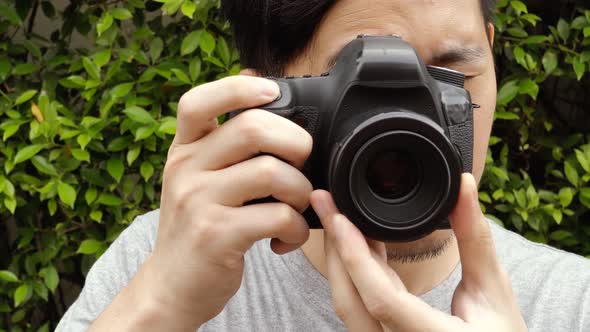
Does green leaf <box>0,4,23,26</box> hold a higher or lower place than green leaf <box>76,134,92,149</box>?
higher

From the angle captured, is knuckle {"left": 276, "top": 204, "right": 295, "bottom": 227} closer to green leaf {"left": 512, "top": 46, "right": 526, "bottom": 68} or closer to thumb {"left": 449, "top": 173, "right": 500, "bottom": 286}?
thumb {"left": 449, "top": 173, "right": 500, "bottom": 286}

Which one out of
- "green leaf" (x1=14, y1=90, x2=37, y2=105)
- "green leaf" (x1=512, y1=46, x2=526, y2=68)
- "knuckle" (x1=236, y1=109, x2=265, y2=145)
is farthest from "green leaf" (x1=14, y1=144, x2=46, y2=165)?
"green leaf" (x1=512, y1=46, x2=526, y2=68)

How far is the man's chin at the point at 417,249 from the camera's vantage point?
747 millimetres

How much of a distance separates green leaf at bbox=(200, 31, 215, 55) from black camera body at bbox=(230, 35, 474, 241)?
1.83 feet

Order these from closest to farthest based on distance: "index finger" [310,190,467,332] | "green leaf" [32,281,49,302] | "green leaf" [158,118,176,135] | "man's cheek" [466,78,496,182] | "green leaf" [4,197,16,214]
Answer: "index finger" [310,190,467,332] < "man's cheek" [466,78,496,182] < "green leaf" [158,118,176,135] < "green leaf" [4,197,16,214] < "green leaf" [32,281,49,302]

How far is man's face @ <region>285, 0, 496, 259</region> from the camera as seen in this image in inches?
29.0

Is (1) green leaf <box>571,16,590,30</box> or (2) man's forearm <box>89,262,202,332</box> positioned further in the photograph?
(1) green leaf <box>571,16,590,30</box>

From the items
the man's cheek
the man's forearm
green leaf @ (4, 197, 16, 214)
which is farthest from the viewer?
green leaf @ (4, 197, 16, 214)

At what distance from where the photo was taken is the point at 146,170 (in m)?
1.24

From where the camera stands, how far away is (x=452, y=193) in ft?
1.90

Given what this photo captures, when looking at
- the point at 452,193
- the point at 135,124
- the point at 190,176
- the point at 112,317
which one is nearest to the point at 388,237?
the point at 452,193

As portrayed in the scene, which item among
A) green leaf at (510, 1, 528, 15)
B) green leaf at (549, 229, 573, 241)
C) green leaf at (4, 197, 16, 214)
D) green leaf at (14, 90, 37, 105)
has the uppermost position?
green leaf at (510, 1, 528, 15)

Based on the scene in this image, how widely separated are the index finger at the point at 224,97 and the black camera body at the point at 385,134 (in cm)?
2

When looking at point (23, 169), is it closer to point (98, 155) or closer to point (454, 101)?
point (98, 155)
